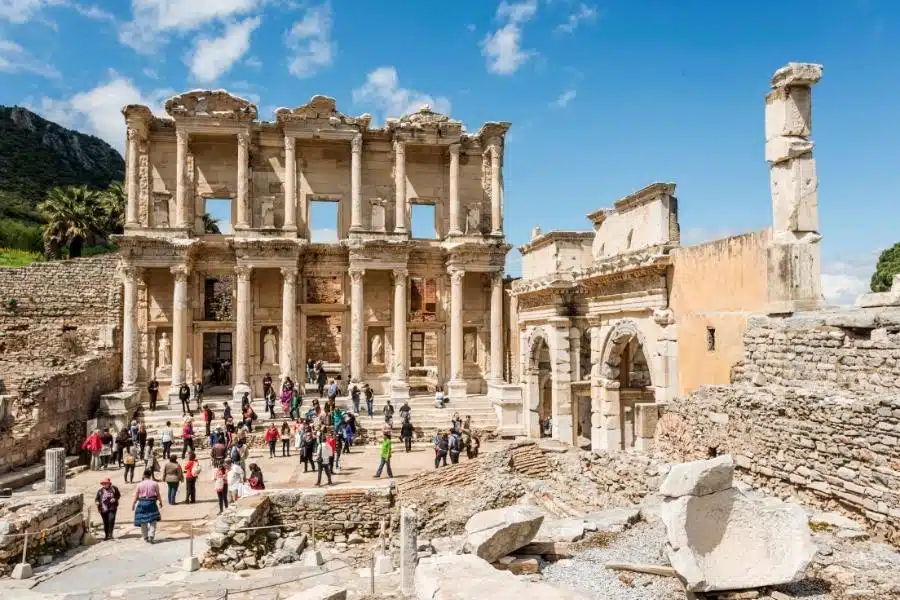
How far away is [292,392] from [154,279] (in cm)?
826

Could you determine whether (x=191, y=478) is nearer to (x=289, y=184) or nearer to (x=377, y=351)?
(x=377, y=351)

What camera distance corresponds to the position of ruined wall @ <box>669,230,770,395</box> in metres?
11.1

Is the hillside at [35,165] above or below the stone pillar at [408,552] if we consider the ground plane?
above

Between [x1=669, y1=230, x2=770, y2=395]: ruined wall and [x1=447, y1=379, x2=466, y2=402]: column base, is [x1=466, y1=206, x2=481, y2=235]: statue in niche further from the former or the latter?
[x1=669, y1=230, x2=770, y2=395]: ruined wall

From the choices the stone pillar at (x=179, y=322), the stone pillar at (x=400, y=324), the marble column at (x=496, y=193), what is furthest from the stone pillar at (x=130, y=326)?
the marble column at (x=496, y=193)

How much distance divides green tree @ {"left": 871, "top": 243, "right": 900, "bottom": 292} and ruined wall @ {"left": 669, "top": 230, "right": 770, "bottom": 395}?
32930 millimetres

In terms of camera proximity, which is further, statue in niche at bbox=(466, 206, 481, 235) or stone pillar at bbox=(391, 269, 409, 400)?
statue in niche at bbox=(466, 206, 481, 235)

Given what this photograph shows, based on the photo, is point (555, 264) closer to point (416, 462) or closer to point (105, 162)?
point (416, 462)

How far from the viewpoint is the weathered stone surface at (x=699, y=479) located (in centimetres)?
651

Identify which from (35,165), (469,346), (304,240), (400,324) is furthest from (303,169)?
(35,165)

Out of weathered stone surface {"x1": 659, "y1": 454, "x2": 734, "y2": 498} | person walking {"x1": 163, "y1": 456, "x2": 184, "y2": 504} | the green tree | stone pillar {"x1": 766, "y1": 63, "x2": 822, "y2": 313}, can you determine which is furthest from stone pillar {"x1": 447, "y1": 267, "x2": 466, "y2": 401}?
the green tree

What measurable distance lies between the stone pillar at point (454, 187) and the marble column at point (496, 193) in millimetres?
1612

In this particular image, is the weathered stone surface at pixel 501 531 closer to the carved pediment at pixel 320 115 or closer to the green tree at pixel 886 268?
the carved pediment at pixel 320 115

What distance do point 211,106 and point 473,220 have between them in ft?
36.1
